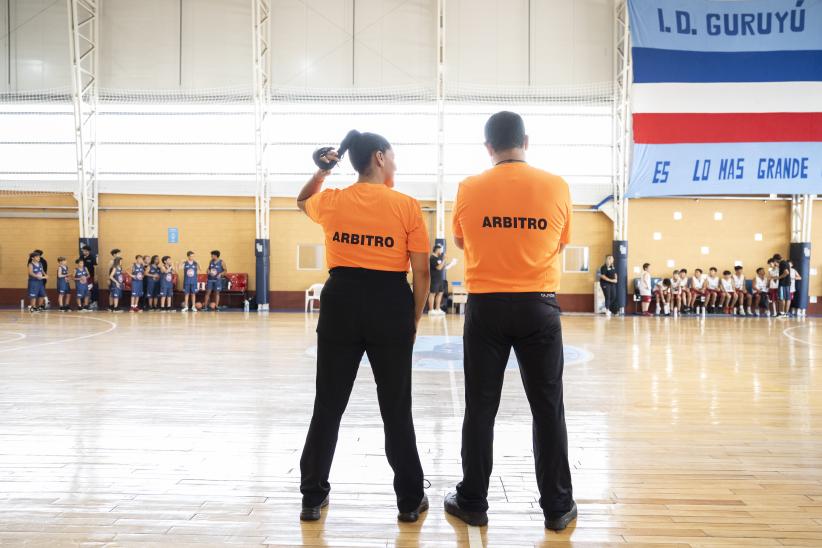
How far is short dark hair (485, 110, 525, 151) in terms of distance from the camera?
2727mm

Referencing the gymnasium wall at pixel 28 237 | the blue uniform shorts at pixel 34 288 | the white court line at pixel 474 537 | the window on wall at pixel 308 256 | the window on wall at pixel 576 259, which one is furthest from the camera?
the window on wall at pixel 308 256

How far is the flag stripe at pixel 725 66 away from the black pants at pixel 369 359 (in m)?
5.53

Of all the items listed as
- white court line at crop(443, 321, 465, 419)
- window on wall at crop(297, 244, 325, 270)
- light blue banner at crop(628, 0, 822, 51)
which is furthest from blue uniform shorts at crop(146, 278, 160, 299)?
light blue banner at crop(628, 0, 822, 51)

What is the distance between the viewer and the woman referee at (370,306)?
266 centimetres

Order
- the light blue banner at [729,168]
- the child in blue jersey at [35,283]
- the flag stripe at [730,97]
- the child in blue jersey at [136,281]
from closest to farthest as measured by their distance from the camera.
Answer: the flag stripe at [730,97] < the light blue banner at [729,168] < the child in blue jersey at [35,283] < the child in blue jersey at [136,281]

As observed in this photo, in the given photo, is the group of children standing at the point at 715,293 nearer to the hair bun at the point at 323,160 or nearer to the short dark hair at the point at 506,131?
the short dark hair at the point at 506,131

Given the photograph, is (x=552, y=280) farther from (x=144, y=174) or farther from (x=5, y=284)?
(x=5, y=284)

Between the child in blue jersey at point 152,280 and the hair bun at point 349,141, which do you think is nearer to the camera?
the hair bun at point 349,141

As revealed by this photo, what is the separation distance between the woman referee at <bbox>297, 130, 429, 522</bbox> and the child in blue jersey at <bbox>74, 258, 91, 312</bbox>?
1602 cm

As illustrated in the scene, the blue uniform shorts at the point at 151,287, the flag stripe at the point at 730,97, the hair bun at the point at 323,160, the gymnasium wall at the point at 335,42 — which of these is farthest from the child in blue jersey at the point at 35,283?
the hair bun at the point at 323,160

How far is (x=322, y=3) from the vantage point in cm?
1706

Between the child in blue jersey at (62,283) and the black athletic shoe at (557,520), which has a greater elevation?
the child in blue jersey at (62,283)

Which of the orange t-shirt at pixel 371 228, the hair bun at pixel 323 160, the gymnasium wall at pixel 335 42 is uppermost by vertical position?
the gymnasium wall at pixel 335 42

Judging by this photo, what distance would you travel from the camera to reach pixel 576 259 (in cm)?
1756
